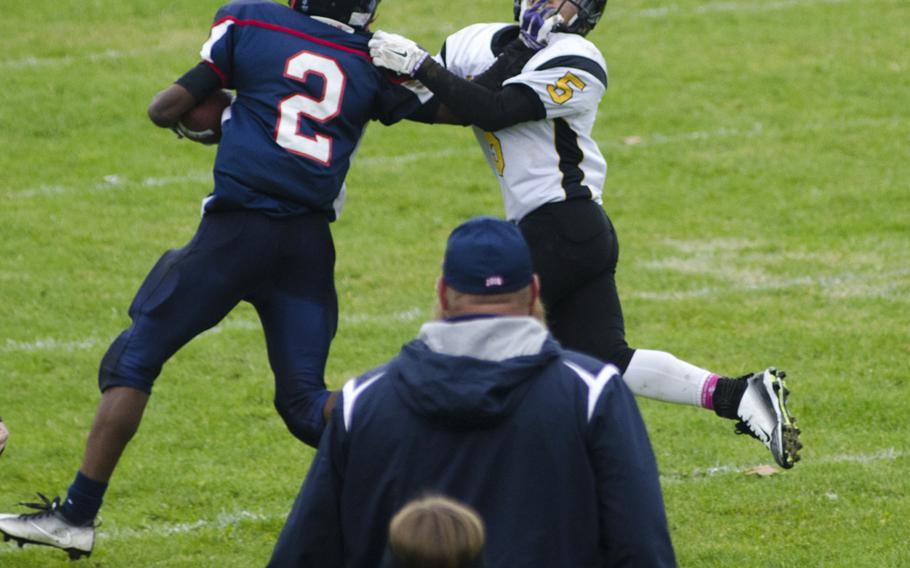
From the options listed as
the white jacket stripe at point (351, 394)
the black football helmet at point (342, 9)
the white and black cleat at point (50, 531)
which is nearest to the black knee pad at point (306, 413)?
the white and black cleat at point (50, 531)

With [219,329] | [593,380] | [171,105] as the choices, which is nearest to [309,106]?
[171,105]

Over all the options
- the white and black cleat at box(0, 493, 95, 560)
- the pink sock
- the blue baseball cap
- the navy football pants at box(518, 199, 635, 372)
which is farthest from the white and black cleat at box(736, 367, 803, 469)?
the blue baseball cap

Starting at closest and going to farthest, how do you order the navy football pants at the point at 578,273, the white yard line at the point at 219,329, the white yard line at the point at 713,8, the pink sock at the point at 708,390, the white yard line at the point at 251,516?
the navy football pants at the point at 578,273, the pink sock at the point at 708,390, the white yard line at the point at 251,516, the white yard line at the point at 219,329, the white yard line at the point at 713,8

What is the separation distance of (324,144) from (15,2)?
953 cm

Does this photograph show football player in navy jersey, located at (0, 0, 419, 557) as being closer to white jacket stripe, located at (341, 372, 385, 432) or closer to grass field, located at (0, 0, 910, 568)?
grass field, located at (0, 0, 910, 568)

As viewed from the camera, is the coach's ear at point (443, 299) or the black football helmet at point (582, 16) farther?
the black football helmet at point (582, 16)

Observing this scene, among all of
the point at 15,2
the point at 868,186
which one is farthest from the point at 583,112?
the point at 15,2

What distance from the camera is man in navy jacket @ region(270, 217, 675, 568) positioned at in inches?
125

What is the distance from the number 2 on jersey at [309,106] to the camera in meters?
5.07

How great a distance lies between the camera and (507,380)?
3146mm

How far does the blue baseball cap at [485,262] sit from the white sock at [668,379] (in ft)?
7.68

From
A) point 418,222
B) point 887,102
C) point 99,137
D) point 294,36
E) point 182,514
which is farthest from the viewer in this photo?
point 887,102

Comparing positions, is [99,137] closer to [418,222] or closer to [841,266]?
[418,222]

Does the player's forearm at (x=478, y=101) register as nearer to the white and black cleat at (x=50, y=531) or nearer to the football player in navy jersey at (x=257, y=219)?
the football player in navy jersey at (x=257, y=219)
